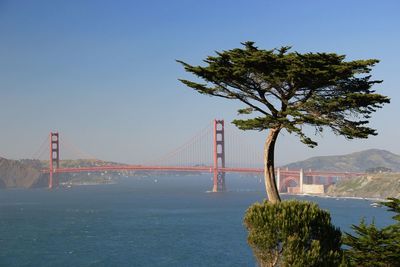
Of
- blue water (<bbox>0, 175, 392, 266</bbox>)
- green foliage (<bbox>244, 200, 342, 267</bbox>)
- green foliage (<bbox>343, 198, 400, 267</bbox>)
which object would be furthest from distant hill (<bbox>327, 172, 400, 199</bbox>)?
green foliage (<bbox>343, 198, 400, 267</bbox>)

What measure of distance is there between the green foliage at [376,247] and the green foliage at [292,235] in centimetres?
63

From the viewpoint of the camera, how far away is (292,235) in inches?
682

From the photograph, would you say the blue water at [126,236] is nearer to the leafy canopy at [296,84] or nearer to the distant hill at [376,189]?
the leafy canopy at [296,84]

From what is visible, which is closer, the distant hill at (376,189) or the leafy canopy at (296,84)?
the leafy canopy at (296,84)

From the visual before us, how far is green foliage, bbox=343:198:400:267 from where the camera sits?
1602cm

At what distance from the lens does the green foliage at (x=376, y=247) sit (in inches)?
631

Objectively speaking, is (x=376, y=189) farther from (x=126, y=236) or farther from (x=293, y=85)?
→ (x=293, y=85)

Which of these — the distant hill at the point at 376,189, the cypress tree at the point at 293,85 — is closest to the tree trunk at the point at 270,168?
the cypress tree at the point at 293,85

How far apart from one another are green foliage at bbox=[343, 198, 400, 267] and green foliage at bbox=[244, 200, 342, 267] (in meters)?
0.63

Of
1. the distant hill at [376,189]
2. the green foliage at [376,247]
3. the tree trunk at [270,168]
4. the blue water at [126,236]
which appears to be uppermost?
the tree trunk at [270,168]

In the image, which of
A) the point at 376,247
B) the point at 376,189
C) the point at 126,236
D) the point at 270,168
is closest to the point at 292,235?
the point at 270,168

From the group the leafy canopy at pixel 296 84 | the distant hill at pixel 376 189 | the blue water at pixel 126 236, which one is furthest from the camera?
the distant hill at pixel 376 189

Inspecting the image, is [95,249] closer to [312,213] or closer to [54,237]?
[54,237]

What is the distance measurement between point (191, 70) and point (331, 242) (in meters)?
7.69
